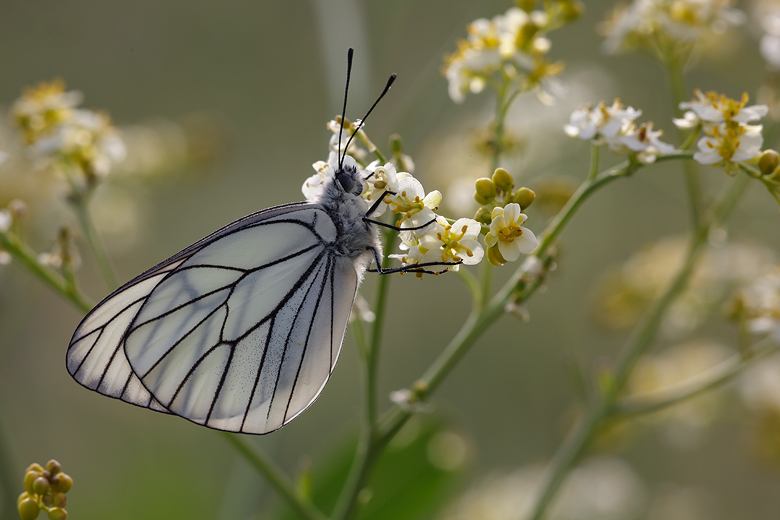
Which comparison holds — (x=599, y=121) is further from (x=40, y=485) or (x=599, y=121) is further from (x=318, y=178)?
(x=40, y=485)

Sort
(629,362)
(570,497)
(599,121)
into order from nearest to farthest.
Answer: (599,121)
(629,362)
(570,497)

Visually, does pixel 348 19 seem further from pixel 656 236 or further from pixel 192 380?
pixel 656 236

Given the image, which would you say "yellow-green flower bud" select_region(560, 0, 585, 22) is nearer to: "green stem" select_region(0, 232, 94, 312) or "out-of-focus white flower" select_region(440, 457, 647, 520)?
"green stem" select_region(0, 232, 94, 312)

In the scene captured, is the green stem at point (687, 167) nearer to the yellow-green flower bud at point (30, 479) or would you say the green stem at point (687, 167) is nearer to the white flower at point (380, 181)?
the white flower at point (380, 181)

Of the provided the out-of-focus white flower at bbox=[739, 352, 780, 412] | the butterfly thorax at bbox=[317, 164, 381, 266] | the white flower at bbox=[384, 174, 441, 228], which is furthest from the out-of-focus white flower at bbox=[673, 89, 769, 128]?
the out-of-focus white flower at bbox=[739, 352, 780, 412]

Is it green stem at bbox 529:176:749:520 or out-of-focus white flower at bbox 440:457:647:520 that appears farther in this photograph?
out-of-focus white flower at bbox 440:457:647:520

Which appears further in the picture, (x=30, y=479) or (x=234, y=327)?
(x=234, y=327)

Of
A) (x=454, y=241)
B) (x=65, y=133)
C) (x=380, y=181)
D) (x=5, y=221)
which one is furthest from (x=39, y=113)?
(x=454, y=241)
